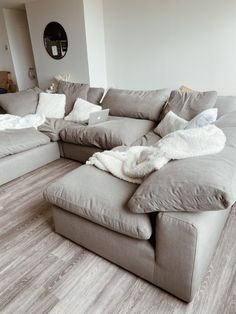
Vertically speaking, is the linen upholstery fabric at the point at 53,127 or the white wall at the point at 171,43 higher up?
the white wall at the point at 171,43

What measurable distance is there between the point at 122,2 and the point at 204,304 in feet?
14.4

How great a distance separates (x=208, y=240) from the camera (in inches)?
48.4

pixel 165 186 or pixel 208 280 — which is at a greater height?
pixel 165 186

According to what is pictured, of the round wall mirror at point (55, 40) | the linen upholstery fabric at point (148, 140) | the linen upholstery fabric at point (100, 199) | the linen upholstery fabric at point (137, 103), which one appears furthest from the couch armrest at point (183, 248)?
the round wall mirror at point (55, 40)

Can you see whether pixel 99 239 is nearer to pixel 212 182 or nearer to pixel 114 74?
pixel 212 182

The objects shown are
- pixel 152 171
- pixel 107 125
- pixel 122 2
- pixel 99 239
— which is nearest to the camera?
pixel 152 171

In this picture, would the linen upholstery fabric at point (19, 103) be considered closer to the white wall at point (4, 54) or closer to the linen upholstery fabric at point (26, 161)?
the linen upholstery fabric at point (26, 161)

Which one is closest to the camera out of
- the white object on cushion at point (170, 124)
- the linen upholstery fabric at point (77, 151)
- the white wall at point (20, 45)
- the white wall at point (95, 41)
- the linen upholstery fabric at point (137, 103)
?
the white object on cushion at point (170, 124)

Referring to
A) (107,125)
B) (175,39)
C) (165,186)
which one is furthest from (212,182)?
(175,39)

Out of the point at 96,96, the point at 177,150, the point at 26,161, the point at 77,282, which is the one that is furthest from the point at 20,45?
the point at 77,282

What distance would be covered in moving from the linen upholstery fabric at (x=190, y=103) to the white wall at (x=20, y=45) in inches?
170

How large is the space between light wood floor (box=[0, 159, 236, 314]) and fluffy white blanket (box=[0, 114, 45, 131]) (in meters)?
1.38

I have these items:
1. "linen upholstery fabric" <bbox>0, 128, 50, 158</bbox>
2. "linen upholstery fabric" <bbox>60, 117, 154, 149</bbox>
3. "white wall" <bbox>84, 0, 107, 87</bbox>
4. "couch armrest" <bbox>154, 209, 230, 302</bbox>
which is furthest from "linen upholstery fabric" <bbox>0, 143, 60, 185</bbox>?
"white wall" <bbox>84, 0, 107, 87</bbox>

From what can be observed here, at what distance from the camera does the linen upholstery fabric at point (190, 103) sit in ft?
8.23
